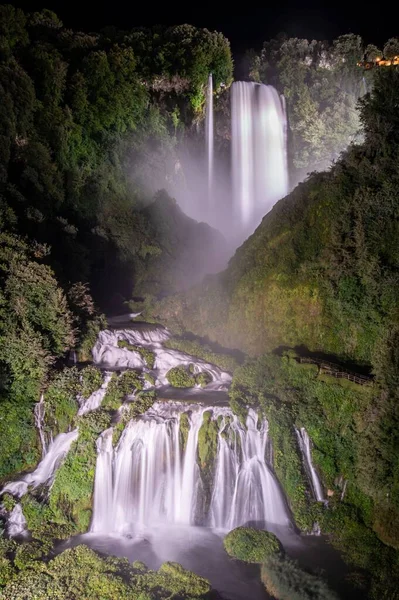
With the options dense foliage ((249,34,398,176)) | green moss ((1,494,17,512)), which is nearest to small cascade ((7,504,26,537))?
green moss ((1,494,17,512))

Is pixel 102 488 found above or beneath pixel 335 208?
beneath

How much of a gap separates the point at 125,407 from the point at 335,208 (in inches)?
438

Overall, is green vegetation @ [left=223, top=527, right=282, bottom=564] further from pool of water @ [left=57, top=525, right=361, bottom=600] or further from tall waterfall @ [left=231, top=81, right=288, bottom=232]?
tall waterfall @ [left=231, top=81, right=288, bottom=232]

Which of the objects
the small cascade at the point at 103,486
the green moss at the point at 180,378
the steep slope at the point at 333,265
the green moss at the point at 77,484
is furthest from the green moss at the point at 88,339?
the steep slope at the point at 333,265

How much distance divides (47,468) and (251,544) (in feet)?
25.2

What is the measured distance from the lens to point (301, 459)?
15.4m

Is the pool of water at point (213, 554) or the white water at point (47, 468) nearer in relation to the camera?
the pool of water at point (213, 554)

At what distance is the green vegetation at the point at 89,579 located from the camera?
11.7 metres

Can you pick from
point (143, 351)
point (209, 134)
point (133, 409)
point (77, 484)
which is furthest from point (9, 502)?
point (209, 134)

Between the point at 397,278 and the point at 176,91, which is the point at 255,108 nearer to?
the point at 176,91

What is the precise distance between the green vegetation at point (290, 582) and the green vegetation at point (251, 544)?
0.31m

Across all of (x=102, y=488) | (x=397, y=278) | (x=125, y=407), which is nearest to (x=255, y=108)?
(x=397, y=278)

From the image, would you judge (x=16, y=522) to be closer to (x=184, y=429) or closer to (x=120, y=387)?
(x=120, y=387)

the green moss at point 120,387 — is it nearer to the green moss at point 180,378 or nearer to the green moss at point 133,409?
the green moss at point 133,409
